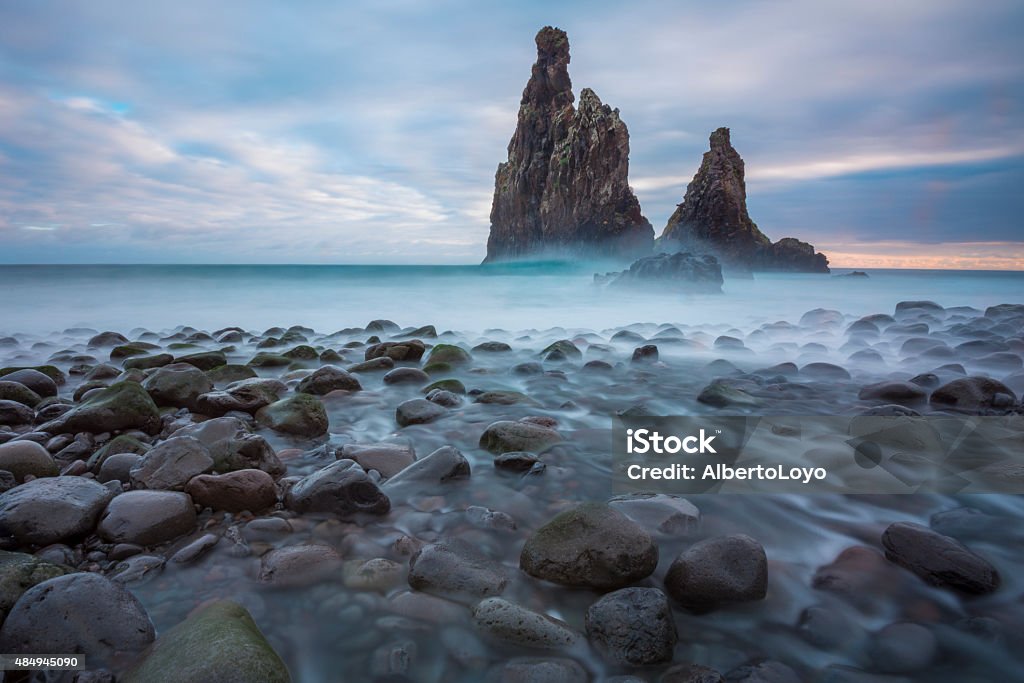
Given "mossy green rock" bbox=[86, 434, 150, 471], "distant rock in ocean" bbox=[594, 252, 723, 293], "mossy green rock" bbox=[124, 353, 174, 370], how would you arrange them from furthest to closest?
"distant rock in ocean" bbox=[594, 252, 723, 293]
"mossy green rock" bbox=[124, 353, 174, 370]
"mossy green rock" bbox=[86, 434, 150, 471]

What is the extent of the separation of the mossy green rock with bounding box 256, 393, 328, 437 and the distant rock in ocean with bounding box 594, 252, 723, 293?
58.7ft

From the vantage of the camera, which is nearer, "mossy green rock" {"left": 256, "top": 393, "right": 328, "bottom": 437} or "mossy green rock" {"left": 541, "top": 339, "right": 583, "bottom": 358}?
"mossy green rock" {"left": 256, "top": 393, "right": 328, "bottom": 437}

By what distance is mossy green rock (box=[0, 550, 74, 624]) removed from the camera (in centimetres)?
180

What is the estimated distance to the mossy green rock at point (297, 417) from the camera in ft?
13.4

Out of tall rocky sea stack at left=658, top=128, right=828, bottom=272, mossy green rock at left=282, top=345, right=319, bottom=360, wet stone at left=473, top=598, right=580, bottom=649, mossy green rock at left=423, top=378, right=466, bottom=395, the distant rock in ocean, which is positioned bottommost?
wet stone at left=473, top=598, right=580, bottom=649

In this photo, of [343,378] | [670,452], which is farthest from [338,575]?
[343,378]

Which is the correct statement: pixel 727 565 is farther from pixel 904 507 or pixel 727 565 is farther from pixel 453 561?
pixel 904 507

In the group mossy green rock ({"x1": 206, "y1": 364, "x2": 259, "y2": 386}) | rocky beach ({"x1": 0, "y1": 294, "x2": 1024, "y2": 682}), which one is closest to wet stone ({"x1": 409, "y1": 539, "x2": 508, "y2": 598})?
rocky beach ({"x1": 0, "y1": 294, "x2": 1024, "y2": 682})

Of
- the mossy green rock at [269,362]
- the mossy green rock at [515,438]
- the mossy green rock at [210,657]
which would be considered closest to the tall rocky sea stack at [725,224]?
the mossy green rock at [269,362]

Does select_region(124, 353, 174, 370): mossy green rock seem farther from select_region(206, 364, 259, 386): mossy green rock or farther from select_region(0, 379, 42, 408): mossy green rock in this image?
select_region(0, 379, 42, 408): mossy green rock

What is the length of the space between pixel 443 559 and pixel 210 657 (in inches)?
36.7

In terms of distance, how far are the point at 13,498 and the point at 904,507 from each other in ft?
14.8

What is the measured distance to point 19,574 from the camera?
6.14 ft

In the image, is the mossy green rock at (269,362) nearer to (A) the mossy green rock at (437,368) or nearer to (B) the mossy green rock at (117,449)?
(A) the mossy green rock at (437,368)
